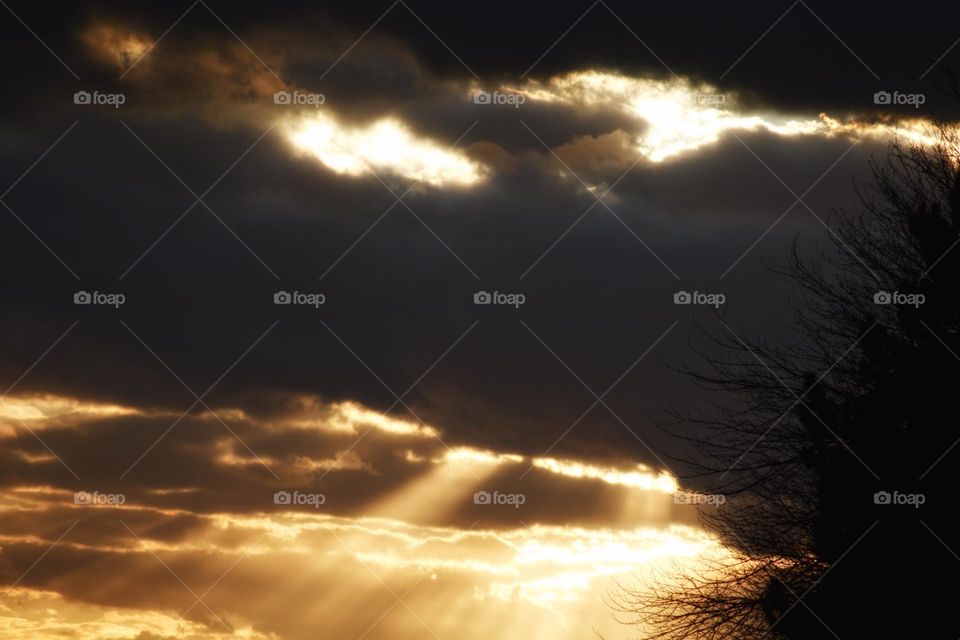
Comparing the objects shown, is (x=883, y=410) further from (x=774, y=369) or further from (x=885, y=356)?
(x=774, y=369)

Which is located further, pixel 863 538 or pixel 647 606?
pixel 647 606

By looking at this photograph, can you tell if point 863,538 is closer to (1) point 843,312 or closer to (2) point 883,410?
(2) point 883,410

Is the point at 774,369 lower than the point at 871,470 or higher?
higher

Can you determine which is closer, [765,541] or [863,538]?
[863,538]

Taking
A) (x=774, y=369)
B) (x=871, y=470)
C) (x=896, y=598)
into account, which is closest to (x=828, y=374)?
(x=774, y=369)

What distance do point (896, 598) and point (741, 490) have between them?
319 centimetres

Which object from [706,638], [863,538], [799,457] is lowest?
[706,638]

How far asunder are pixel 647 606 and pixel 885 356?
18.6ft

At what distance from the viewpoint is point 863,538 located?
17812 mm

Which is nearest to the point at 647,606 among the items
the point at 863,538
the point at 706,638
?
the point at 706,638

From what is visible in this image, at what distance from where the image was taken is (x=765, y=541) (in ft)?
64.2

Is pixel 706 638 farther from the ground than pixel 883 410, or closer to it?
closer to it

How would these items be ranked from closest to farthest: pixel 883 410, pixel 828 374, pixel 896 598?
pixel 896 598 → pixel 883 410 → pixel 828 374

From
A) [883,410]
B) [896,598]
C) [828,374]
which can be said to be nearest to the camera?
[896,598]
